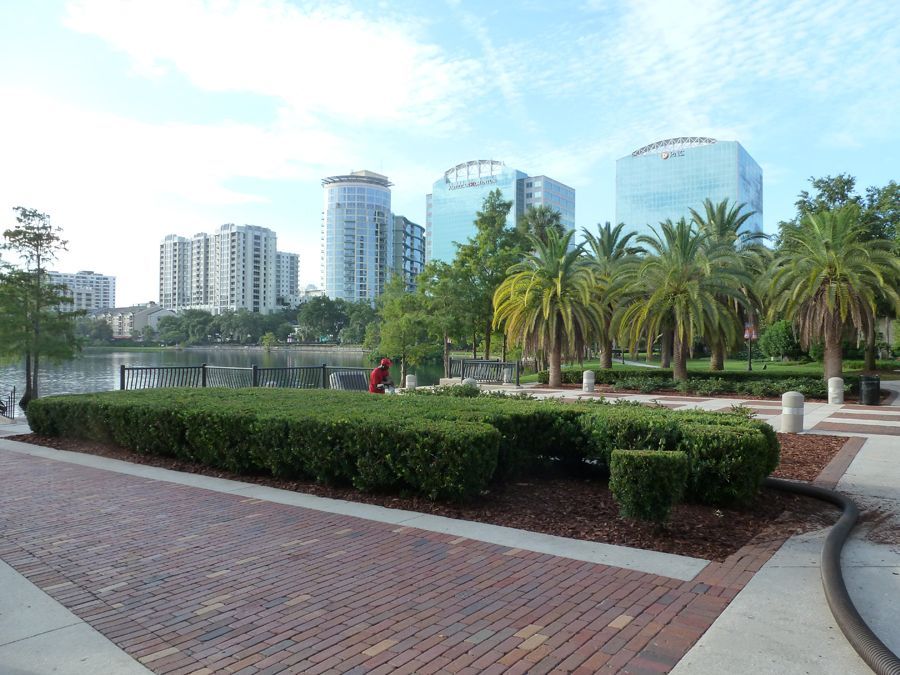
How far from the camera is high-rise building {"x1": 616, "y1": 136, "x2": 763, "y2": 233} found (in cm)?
13000

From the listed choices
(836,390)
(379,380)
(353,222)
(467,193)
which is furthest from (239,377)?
(353,222)

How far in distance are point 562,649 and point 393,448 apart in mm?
3744

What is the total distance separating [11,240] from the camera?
2403cm

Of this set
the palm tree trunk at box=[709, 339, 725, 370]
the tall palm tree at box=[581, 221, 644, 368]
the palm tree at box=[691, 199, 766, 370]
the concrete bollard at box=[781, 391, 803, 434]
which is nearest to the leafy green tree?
the tall palm tree at box=[581, 221, 644, 368]

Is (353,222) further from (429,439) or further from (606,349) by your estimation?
(429,439)

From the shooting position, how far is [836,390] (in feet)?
63.1

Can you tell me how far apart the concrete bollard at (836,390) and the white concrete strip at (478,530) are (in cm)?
1674

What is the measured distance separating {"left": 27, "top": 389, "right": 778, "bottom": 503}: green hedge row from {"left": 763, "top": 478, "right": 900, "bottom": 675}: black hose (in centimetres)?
110

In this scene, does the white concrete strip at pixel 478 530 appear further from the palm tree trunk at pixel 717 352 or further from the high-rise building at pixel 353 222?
the high-rise building at pixel 353 222

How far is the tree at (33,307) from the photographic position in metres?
22.9

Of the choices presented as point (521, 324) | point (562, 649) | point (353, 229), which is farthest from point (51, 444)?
point (353, 229)

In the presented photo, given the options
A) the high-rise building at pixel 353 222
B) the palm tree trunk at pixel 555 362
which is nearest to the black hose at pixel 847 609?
the palm tree trunk at pixel 555 362

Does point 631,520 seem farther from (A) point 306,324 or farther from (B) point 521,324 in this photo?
(A) point 306,324

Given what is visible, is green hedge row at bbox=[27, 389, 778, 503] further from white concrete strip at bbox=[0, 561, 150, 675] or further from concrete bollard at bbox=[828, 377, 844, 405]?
concrete bollard at bbox=[828, 377, 844, 405]
